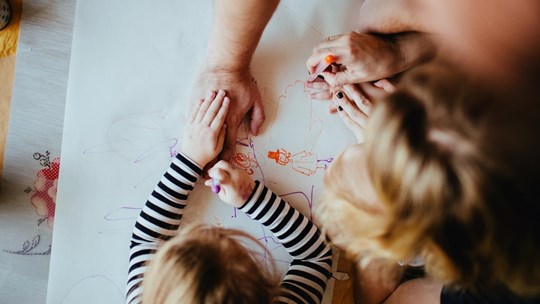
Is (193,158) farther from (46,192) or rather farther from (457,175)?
(457,175)

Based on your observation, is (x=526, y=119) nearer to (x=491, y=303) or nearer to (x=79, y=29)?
(x=491, y=303)

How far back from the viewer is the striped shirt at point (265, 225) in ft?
1.90

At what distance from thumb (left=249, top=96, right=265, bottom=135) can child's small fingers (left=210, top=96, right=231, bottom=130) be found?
0.13 ft

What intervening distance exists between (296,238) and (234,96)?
9.1 inches

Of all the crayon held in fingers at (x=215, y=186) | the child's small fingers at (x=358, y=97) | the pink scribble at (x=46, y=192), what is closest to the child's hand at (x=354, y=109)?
the child's small fingers at (x=358, y=97)

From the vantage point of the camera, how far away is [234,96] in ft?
2.04

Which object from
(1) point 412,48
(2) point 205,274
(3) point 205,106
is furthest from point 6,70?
(1) point 412,48

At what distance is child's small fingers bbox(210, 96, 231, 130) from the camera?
24.0 inches

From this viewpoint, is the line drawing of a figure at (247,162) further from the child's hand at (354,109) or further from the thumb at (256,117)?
the child's hand at (354,109)

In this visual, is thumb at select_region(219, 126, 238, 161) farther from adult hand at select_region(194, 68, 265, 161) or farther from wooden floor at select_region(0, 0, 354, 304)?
wooden floor at select_region(0, 0, 354, 304)

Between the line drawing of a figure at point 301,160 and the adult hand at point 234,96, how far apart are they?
0.05m

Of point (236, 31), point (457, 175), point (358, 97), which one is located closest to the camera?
point (457, 175)

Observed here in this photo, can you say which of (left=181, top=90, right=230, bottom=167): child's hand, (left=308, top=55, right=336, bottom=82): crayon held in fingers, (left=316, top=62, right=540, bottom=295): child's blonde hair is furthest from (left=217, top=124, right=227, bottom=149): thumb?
(left=316, top=62, right=540, bottom=295): child's blonde hair

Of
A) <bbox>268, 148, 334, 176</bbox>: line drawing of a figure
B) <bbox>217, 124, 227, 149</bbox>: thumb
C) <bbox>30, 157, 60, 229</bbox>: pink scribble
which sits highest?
<bbox>217, 124, 227, 149</bbox>: thumb
